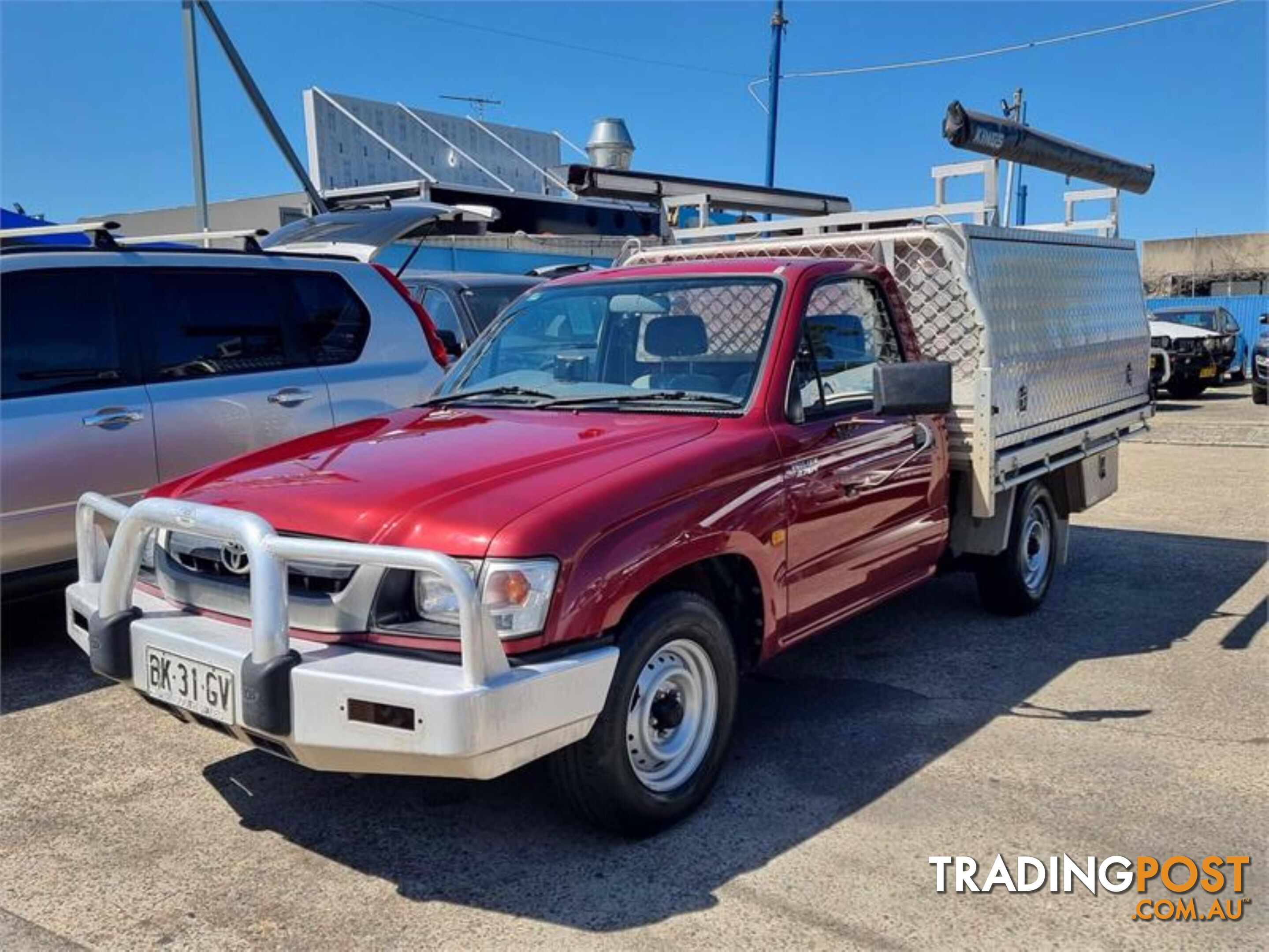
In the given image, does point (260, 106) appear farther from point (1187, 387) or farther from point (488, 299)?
point (1187, 387)

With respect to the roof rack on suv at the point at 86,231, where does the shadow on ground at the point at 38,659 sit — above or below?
below

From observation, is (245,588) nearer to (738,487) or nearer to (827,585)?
(738,487)

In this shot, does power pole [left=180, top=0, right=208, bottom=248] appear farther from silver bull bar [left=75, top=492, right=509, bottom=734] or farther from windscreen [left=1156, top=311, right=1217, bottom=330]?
windscreen [left=1156, top=311, right=1217, bottom=330]

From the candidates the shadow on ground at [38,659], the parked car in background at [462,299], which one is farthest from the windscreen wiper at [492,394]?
the parked car in background at [462,299]

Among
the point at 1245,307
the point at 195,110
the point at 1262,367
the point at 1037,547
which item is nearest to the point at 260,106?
the point at 195,110

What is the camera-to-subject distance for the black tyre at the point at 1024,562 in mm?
5746

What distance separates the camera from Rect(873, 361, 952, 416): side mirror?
399 cm

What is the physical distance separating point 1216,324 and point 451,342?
2007cm

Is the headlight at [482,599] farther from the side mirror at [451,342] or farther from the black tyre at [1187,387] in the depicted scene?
the black tyre at [1187,387]

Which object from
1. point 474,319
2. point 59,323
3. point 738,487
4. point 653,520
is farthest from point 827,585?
point 474,319

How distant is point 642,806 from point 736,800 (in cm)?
53

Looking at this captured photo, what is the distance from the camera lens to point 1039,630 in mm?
5719

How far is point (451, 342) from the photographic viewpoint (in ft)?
26.2

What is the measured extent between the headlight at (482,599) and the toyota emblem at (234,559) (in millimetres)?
569
